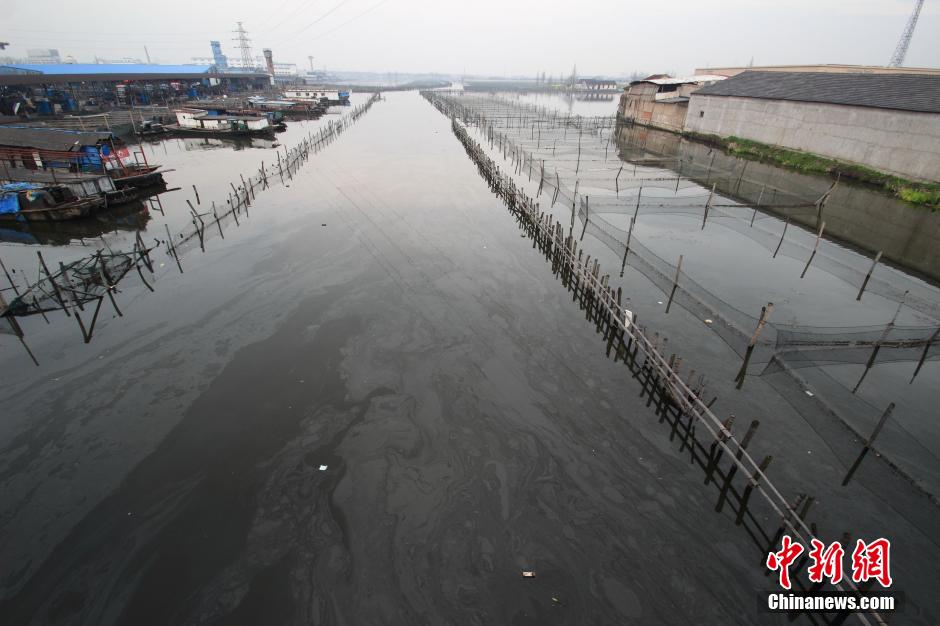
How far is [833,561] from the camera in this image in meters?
6.48

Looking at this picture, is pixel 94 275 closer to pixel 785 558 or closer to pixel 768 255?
pixel 785 558

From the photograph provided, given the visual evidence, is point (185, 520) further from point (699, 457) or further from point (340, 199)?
point (340, 199)

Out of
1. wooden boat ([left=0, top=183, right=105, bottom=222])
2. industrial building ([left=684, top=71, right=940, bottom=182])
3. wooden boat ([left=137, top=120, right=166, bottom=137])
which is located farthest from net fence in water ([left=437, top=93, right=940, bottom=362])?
wooden boat ([left=137, top=120, right=166, bottom=137])

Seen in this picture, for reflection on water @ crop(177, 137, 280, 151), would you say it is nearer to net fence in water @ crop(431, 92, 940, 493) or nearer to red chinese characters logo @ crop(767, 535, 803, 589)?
net fence in water @ crop(431, 92, 940, 493)

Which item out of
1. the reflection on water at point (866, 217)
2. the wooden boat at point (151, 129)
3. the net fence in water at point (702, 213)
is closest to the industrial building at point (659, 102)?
the net fence in water at point (702, 213)

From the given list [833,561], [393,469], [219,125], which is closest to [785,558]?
[833,561]

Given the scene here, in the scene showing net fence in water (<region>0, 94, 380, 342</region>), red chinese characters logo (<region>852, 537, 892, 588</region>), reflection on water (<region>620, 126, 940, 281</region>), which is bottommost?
red chinese characters logo (<region>852, 537, 892, 588</region>)

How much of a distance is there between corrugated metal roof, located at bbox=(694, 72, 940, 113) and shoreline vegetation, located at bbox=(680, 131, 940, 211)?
4.24 m

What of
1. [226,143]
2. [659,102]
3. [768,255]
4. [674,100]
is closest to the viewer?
[768,255]

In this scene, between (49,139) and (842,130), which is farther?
(842,130)

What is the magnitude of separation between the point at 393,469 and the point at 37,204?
28.2 metres

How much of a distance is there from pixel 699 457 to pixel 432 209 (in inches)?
822

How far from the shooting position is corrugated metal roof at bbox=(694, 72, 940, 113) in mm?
30578

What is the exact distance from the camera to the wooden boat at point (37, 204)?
76.4ft
